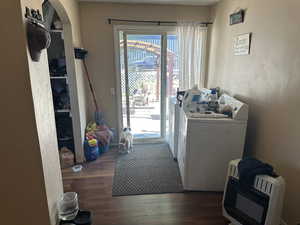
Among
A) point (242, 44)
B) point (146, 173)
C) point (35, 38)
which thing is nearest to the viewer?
point (35, 38)

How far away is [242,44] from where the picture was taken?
239 centimetres

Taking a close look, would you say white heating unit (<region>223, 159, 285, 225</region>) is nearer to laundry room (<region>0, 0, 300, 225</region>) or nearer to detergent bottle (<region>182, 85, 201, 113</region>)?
laundry room (<region>0, 0, 300, 225</region>)

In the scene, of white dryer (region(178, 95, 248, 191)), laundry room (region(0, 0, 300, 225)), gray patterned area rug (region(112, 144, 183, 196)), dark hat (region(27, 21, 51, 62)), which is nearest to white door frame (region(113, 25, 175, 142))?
laundry room (region(0, 0, 300, 225))

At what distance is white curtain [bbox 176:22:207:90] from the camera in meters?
3.19

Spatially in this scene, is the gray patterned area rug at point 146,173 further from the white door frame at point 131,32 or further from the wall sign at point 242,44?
the wall sign at point 242,44

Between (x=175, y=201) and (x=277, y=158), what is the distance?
1.14 m

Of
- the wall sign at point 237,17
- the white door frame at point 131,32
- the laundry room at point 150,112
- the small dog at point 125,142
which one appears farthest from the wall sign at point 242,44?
the small dog at point 125,142

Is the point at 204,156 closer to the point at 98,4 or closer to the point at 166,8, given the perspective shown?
the point at 166,8

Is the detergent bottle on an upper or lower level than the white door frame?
lower

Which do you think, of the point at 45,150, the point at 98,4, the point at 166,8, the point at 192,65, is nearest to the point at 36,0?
the point at 45,150

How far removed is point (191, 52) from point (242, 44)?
1.01 metres

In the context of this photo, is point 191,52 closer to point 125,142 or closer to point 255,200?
point 125,142

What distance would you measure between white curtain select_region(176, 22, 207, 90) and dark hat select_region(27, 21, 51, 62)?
7.84 ft

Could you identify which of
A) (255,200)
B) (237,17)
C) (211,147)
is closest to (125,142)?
(211,147)
